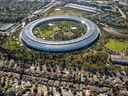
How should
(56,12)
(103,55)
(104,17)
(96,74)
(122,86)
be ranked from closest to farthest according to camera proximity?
(122,86)
(96,74)
(103,55)
(104,17)
(56,12)

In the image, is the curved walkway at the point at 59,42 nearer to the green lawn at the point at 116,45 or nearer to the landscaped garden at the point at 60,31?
the landscaped garden at the point at 60,31

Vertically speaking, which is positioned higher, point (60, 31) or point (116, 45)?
point (60, 31)

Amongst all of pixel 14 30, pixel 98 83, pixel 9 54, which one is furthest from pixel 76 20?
pixel 98 83

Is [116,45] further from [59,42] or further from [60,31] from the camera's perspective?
[60,31]

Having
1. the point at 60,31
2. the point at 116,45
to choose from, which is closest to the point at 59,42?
the point at 60,31

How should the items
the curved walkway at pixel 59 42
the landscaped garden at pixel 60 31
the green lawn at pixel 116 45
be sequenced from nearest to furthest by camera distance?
the curved walkway at pixel 59 42 → the green lawn at pixel 116 45 → the landscaped garden at pixel 60 31

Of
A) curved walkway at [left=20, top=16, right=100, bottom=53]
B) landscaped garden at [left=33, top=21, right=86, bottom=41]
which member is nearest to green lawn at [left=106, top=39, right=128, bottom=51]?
curved walkway at [left=20, top=16, right=100, bottom=53]

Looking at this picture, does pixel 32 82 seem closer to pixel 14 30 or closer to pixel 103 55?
pixel 103 55

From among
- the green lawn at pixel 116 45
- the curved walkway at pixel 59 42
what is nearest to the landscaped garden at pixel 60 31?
the curved walkway at pixel 59 42
